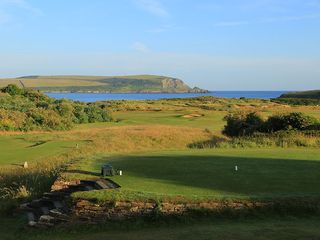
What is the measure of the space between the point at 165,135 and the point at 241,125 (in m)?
7.00

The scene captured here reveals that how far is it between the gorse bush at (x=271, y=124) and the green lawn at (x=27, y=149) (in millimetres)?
12590

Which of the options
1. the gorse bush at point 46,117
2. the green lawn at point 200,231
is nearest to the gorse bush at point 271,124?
the gorse bush at point 46,117

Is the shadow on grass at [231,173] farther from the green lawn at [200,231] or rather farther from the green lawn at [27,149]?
the green lawn at [27,149]

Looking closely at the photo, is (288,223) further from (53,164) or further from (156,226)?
(53,164)

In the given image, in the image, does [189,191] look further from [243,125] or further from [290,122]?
[243,125]

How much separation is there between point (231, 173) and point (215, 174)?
1.63ft

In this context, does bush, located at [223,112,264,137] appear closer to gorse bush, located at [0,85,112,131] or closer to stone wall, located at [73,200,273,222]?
gorse bush, located at [0,85,112,131]

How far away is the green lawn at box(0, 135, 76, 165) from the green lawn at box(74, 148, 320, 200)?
204 inches

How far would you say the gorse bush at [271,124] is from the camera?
32875 mm

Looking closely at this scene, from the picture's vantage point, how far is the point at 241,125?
3588 centimetres

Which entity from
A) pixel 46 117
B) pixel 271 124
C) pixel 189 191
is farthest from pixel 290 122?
pixel 46 117

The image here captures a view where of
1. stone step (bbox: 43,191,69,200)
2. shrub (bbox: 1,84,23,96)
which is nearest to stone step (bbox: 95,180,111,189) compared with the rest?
stone step (bbox: 43,191,69,200)

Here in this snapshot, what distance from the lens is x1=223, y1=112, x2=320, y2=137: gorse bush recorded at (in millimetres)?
32875

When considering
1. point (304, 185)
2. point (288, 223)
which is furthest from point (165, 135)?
point (288, 223)
